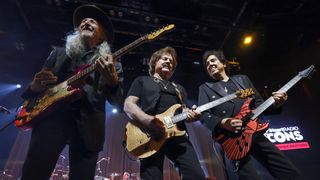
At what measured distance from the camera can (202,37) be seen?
239 inches

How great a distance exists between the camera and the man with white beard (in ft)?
5.40

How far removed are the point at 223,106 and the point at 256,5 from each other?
3.72 metres

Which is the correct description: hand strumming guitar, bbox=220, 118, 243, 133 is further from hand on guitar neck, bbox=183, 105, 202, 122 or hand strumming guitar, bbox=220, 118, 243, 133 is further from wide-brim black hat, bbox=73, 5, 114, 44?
wide-brim black hat, bbox=73, 5, 114, 44

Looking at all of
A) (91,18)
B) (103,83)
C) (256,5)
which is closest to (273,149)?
(103,83)

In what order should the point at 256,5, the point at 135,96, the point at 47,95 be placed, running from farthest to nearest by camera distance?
the point at 256,5 < the point at 135,96 < the point at 47,95

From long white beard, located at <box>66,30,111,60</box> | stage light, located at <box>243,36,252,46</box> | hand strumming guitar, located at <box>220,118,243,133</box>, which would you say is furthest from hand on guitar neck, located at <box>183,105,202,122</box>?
stage light, located at <box>243,36,252,46</box>

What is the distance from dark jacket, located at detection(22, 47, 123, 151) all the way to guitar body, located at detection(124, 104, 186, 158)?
1.84 feet

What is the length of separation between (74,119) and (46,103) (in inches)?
10.8

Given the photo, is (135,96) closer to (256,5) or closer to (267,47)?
(256,5)

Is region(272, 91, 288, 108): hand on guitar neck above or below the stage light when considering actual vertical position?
below

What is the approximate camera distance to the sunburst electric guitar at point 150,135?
2.24 m

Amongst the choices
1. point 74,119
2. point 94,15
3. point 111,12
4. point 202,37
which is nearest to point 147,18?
point 111,12

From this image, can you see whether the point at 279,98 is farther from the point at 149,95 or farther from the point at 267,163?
the point at 149,95

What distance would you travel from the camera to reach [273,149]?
229cm
